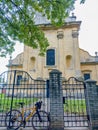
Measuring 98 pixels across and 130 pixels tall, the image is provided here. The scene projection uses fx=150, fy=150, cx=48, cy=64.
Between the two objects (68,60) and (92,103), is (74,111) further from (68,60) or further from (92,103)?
(68,60)

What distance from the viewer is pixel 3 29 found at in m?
9.34

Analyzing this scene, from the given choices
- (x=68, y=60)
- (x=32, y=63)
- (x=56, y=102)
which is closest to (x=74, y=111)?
(x=56, y=102)

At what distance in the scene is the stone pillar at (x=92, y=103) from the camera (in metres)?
6.55

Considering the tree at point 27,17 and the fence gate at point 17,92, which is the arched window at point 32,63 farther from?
the tree at point 27,17

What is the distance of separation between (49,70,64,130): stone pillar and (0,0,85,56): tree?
2867 mm

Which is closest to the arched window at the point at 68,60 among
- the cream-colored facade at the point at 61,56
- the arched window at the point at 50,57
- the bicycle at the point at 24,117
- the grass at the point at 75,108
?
the cream-colored facade at the point at 61,56

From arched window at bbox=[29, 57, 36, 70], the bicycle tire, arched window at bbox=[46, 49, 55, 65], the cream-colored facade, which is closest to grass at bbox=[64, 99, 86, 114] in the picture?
the bicycle tire

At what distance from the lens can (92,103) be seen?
6879 mm

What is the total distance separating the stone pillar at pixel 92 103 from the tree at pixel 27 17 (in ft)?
12.6

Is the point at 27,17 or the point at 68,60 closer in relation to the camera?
the point at 27,17

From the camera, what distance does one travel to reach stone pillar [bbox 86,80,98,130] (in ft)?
21.5

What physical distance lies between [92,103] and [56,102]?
1.65 metres

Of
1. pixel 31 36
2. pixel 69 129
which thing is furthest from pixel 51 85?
pixel 31 36

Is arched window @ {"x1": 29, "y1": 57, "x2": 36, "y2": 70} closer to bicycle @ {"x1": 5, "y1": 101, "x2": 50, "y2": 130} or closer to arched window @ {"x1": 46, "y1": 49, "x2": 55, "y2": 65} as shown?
arched window @ {"x1": 46, "y1": 49, "x2": 55, "y2": 65}
